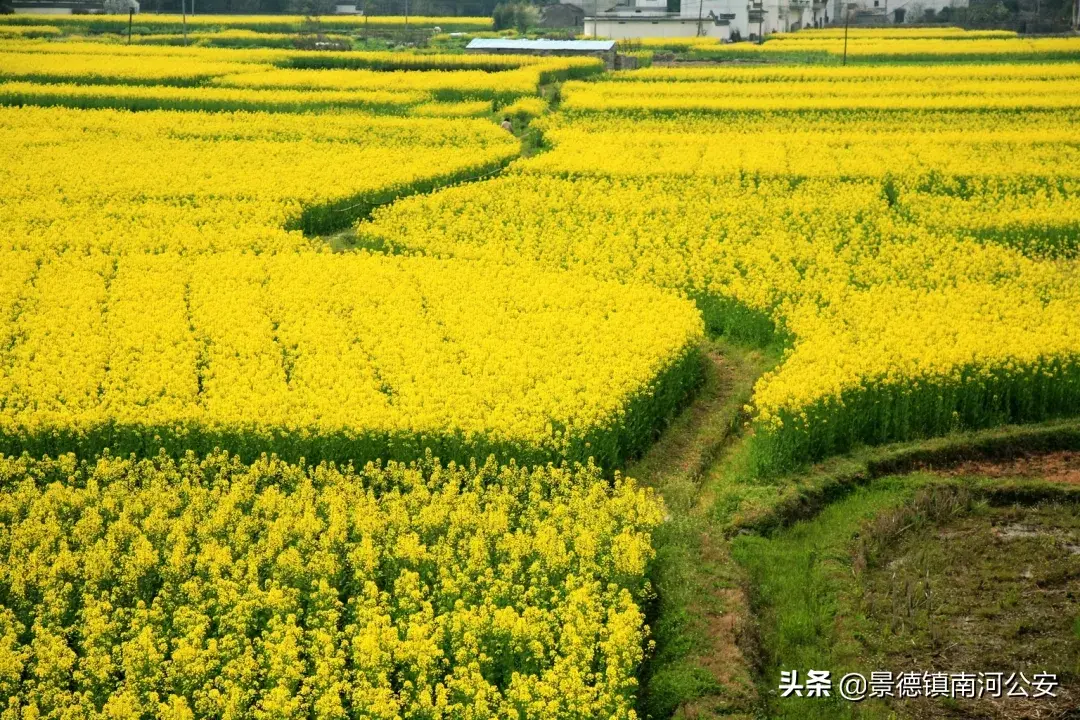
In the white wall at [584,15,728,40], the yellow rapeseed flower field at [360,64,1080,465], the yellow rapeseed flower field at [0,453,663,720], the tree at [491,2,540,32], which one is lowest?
the yellow rapeseed flower field at [0,453,663,720]

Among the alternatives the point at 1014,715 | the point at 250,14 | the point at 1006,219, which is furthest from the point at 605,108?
the point at 250,14

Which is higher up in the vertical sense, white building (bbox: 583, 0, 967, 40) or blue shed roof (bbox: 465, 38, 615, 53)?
white building (bbox: 583, 0, 967, 40)

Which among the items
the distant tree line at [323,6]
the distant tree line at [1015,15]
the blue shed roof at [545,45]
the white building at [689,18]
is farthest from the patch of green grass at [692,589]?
the distant tree line at [323,6]

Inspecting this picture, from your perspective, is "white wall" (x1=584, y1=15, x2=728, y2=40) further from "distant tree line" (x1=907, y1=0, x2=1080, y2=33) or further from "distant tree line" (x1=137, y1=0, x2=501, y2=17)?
"distant tree line" (x1=907, y1=0, x2=1080, y2=33)

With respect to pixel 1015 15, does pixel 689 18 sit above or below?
below

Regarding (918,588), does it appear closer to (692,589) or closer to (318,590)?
(692,589)

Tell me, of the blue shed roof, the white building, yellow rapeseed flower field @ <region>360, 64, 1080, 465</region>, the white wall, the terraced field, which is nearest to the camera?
the terraced field

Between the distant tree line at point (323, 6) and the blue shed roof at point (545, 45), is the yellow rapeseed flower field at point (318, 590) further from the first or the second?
the distant tree line at point (323, 6)

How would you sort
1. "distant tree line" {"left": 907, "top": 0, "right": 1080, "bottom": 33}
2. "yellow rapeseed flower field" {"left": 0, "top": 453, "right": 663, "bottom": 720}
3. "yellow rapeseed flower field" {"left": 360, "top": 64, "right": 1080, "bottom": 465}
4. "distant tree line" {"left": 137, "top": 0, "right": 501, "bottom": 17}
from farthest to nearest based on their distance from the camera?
1. "distant tree line" {"left": 137, "top": 0, "right": 501, "bottom": 17}
2. "distant tree line" {"left": 907, "top": 0, "right": 1080, "bottom": 33}
3. "yellow rapeseed flower field" {"left": 360, "top": 64, "right": 1080, "bottom": 465}
4. "yellow rapeseed flower field" {"left": 0, "top": 453, "right": 663, "bottom": 720}

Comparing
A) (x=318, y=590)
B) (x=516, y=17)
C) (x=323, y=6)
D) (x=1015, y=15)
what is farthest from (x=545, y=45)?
(x=318, y=590)

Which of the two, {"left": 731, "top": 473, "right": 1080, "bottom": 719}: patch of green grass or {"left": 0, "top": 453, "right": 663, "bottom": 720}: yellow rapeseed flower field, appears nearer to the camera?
{"left": 0, "top": 453, "right": 663, "bottom": 720}: yellow rapeseed flower field

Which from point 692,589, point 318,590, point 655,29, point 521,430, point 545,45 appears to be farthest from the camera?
point 655,29

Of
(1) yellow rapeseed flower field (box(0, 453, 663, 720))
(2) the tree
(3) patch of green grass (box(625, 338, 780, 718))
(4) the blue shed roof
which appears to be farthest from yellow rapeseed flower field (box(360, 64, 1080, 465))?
(2) the tree

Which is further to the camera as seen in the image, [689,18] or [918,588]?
[689,18]
